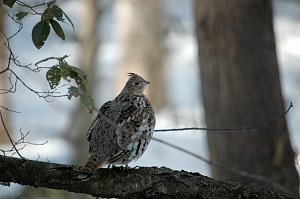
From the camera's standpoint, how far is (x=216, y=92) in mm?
6113

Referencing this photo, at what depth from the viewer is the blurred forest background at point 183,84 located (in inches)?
235

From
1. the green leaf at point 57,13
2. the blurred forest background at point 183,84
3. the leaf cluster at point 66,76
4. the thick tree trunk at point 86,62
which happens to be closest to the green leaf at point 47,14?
the green leaf at point 57,13

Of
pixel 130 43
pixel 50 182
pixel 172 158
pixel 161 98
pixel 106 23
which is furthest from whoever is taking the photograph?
pixel 106 23

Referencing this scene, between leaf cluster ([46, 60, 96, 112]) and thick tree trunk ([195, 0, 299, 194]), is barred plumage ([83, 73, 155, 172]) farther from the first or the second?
thick tree trunk ([195, 0, 299, 194])

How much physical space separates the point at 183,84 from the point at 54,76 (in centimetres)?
1903

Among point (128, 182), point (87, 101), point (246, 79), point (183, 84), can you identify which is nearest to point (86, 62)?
point (246, 79)

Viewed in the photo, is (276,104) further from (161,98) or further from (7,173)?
(161,98)

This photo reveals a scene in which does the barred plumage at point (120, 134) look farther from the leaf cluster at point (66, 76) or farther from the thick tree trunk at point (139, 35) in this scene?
the thick tree trunk at point (139, 35)

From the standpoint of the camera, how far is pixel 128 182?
3422 mm

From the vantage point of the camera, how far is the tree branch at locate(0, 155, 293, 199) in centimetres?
335

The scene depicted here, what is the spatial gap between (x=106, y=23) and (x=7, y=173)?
22.2 m

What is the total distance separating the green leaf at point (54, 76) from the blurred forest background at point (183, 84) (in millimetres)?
1769

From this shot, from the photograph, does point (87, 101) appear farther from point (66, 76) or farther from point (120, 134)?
point (120, 134)

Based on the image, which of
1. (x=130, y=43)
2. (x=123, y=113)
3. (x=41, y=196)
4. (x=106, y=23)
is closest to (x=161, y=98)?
(x=130, y=43)
